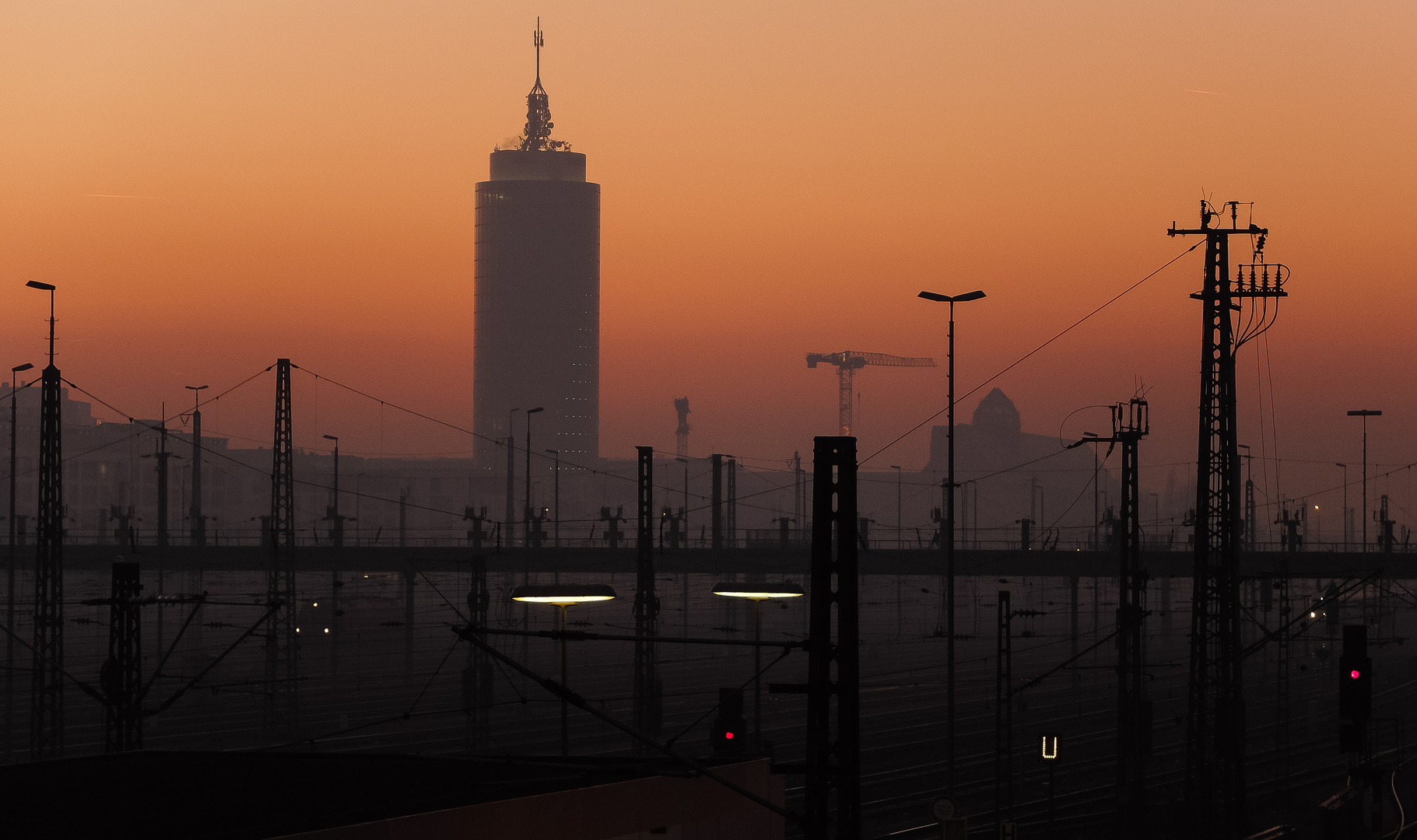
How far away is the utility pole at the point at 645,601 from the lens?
43094 millimetres

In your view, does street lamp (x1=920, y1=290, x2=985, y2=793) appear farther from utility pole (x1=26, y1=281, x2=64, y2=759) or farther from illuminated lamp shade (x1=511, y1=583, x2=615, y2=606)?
utility pole (x1=26, y1=281, x2=64, y2=759)

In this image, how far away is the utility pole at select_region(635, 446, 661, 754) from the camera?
1697 inches

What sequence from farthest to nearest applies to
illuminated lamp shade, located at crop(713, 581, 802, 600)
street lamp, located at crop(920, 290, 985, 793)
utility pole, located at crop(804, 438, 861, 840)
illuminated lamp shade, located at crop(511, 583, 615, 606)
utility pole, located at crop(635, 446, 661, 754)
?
utility pole, located at crop(635, 446, 661, 754), street lamp, located at crop(920, 290, 985, 793), illuminated lamp shade, located at crop(511, 583, 615, 606), illuminated lamp shade, located at crop(713, 581, 802, 600), utility pole, located at crop(804, 438, 861, 840)

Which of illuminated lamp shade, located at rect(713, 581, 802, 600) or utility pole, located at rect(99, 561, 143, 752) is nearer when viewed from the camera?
illuminated lamp shade, located at rect(713, 581, 802, 600)

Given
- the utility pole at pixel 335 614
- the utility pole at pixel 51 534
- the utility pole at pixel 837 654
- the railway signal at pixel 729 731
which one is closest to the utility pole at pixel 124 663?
the utility pole at pixel 51 534

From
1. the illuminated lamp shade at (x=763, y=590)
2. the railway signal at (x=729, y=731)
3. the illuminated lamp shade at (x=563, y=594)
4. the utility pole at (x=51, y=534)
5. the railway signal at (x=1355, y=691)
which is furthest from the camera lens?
the utility pole at (x=51, y=534)

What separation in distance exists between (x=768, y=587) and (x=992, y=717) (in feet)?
159

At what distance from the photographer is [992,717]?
218ft

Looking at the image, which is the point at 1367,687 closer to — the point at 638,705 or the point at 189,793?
the point at 189,793

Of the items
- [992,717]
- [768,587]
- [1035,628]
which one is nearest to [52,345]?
[768,587]

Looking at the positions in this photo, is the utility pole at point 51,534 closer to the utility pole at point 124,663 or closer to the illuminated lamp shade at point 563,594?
the utility pole at point 124,663

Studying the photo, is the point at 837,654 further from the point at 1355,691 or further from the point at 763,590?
the point at 1355,691

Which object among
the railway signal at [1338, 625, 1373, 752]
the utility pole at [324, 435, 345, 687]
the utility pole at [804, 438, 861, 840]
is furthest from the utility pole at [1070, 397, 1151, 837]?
the utility pole at [324, 435, 345, 687]

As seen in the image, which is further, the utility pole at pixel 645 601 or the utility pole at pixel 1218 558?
the utility pole at pixel 645 601
